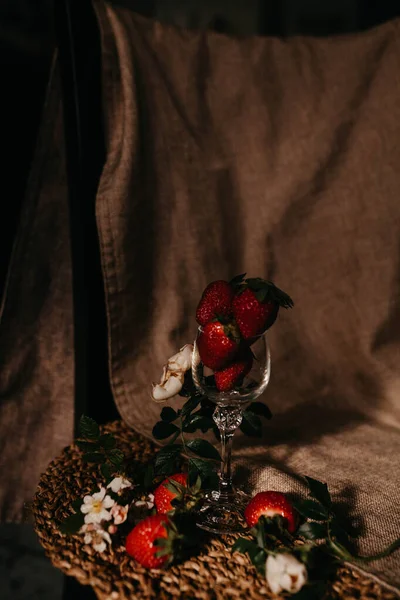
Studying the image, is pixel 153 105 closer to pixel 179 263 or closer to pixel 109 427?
pixel 179 263

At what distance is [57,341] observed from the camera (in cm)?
91

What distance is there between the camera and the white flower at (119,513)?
0.58m

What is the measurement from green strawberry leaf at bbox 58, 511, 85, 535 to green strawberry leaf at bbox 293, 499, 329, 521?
0.21 meters

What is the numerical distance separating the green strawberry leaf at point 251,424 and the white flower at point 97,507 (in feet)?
0.61

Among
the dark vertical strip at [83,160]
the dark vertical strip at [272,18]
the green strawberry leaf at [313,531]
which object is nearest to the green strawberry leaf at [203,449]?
the green strawberry leaf at [313,531]

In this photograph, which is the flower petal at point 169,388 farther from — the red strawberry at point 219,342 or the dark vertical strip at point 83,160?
the dark vertical strip at point 83,160

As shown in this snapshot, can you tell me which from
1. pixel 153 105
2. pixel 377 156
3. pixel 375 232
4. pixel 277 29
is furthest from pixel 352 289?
pixel 277 29

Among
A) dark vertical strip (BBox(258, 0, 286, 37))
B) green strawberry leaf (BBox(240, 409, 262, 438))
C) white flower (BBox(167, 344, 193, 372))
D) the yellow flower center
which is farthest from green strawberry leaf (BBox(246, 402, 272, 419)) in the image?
dark vertical strip (BBox(258, 0, 286, 37))

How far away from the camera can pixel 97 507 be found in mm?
589

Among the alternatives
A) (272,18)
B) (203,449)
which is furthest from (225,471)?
(272,18)

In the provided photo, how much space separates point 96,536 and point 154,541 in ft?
0.22

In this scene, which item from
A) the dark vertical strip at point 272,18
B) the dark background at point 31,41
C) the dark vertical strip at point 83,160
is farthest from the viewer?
the dark vertical strip at point 272,18

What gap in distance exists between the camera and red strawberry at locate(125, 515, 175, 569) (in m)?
0.54

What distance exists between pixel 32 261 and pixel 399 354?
577mm
